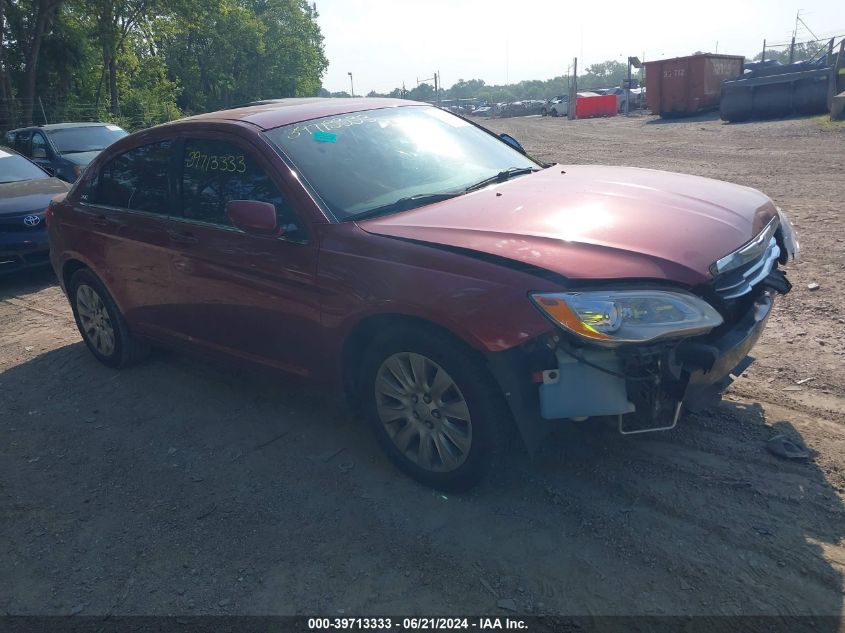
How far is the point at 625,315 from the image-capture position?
2.86 meters

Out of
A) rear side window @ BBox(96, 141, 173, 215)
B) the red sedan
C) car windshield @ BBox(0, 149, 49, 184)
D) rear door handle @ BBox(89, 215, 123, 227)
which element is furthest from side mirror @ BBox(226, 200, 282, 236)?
car windshield @ BBox(0, 149, 49, 184)

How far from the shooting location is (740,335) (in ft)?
10.5

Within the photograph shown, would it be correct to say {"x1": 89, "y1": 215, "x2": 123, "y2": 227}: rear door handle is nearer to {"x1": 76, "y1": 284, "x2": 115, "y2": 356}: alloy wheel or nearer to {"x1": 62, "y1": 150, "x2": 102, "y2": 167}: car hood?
{"x1": 76, "y1": 284, "x2": 115, "y2": 356}: alloy wheel

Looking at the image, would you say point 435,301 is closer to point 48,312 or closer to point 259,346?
point 259,346

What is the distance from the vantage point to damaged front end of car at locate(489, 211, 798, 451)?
9.34ft

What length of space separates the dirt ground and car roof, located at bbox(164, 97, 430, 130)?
161 cm

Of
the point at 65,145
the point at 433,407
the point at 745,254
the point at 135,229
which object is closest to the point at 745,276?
the point at 745,254

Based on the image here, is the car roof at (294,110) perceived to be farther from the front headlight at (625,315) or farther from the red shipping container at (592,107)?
the red shipping container at (592,107)

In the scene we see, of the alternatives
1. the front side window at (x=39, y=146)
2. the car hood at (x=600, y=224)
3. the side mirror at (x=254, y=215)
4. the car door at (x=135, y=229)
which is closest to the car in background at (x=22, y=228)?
the car door at (x=135, y=229)

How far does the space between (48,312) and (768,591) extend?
22.4 feet

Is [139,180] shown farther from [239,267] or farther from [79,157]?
[79,157]

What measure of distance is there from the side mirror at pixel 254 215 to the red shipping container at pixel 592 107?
39554 millimetres

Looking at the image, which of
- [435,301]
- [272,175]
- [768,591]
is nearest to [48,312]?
[272,175]

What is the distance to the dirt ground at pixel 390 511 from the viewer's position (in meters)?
2.84
